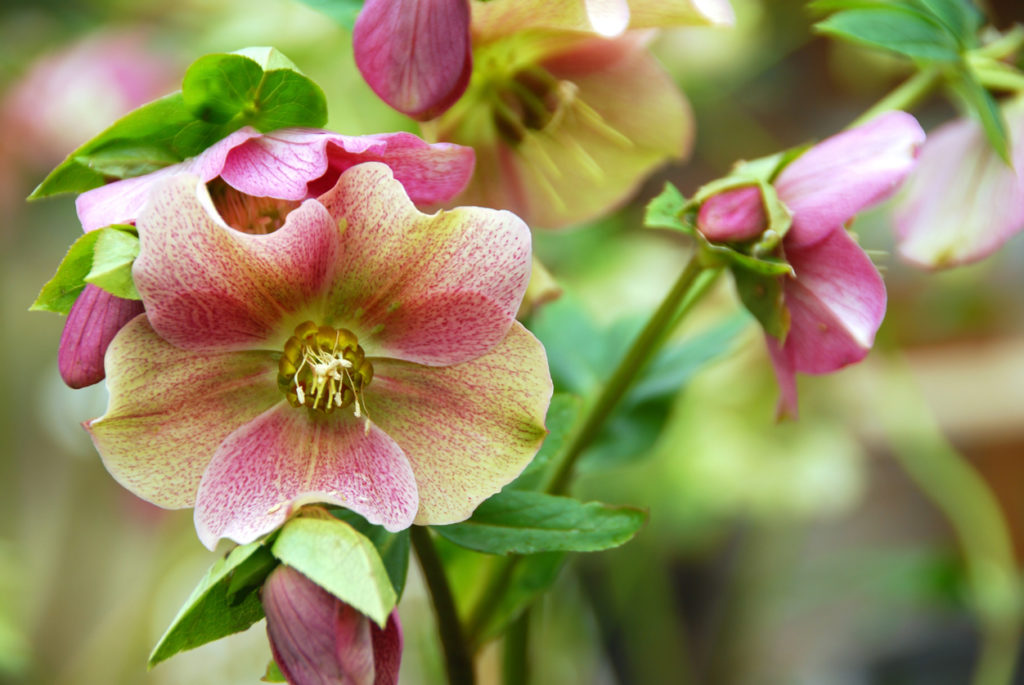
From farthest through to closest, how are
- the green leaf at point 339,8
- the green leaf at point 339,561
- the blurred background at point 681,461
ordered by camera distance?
the blurred background at point 681,461 → the green leaf at point 339,8 → the green leaf at point 339,561

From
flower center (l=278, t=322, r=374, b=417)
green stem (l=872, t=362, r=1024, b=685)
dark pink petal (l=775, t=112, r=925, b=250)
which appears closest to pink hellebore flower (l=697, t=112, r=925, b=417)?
dark pink petal (l=775, t=112, r=925, b=250)

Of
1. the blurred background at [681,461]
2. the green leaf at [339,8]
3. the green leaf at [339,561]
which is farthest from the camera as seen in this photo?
the blurred background at [681,461]

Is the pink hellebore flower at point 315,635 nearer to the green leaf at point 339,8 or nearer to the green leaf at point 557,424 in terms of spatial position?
the green leaf at point 557,424

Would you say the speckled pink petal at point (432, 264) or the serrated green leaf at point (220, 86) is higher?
the serrated green leaf at point (220, 86)

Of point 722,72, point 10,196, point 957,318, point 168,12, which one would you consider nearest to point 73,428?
point 10,196

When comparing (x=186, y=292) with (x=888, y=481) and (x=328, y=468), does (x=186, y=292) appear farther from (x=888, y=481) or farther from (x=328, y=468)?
(x=888, y=481)

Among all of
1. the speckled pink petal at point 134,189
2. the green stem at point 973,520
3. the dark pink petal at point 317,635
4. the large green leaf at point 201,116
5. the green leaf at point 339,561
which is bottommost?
the green stem at point 973,520

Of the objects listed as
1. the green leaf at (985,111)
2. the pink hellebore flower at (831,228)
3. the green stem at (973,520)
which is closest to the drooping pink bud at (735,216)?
the pink hellebore flower at (831,228)
